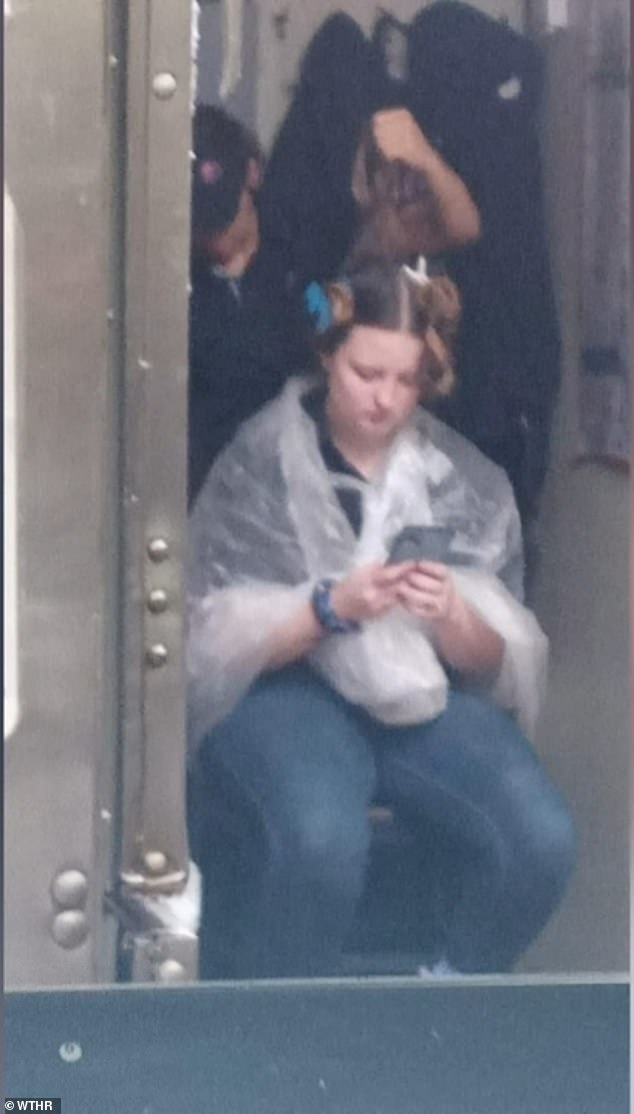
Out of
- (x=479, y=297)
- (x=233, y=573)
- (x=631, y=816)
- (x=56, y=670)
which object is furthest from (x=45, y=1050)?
(x=479, y=297)

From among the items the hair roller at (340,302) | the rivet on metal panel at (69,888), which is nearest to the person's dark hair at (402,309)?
the hair roller at (340,302)

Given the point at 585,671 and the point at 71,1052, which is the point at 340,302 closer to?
the point at 585,671

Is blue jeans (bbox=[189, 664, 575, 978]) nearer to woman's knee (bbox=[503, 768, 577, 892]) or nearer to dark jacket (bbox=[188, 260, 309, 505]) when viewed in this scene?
woman's knee (bbox=[503, 768, 577, 892])

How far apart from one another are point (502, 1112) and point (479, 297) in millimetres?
864

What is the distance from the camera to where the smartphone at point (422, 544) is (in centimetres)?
209

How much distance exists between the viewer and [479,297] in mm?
2092

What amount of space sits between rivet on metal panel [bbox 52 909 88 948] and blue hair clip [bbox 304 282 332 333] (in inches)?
26.2

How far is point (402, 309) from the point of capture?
6.84 ft

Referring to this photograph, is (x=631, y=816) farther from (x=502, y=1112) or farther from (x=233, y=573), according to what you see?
(x=233, y=573)

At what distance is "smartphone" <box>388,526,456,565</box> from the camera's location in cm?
209

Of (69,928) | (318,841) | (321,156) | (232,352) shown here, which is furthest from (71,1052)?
(321,156)

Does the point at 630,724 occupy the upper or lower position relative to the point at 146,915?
upper

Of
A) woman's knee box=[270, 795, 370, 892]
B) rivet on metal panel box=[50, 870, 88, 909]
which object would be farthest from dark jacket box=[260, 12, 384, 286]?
rivet on metal panel box=[50, 870, 88, 909]

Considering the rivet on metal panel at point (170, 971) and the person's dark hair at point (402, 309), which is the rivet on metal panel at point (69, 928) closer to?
the rivet on metal panel at point (170, 971)
